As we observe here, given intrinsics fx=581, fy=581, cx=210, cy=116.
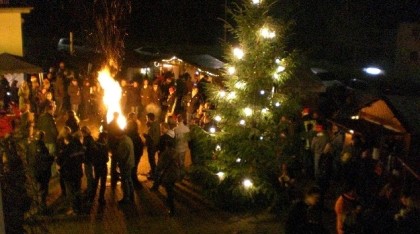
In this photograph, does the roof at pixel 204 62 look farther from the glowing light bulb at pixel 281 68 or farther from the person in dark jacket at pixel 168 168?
the person in dark jacket at pixel 168 168

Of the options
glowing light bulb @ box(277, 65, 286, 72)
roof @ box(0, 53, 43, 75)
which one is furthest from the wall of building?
glowing light bulb @ box(277, 65, 286, 72)

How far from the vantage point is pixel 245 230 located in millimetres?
11148

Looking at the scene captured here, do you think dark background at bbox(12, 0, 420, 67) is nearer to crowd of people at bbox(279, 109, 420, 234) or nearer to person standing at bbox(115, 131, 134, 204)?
crowd of people at bbox(279, 109, 420, 234)

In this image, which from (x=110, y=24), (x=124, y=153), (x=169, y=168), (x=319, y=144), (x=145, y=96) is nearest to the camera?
(x=169, y=168)

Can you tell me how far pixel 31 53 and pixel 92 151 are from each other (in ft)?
103

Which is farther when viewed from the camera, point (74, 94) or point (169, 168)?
point (74, 94)

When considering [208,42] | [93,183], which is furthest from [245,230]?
[208,42]

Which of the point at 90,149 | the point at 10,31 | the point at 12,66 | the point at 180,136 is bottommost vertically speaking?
the point at 90,149

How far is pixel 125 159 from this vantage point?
464 inches

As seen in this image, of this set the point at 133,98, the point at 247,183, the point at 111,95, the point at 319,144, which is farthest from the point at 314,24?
the point at 247,183

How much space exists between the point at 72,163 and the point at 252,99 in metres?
3.96

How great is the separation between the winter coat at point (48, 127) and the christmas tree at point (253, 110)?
12.1ft

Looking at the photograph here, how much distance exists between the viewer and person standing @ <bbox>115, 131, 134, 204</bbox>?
1175 centimetres

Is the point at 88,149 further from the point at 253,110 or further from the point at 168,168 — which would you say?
the point at 253,110
